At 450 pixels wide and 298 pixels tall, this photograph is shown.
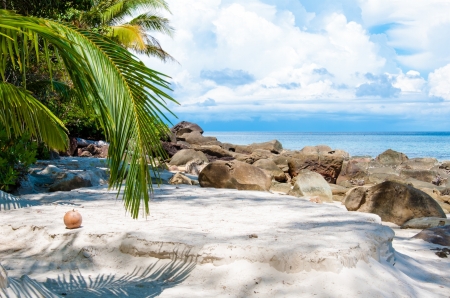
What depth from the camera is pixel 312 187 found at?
11109 mm

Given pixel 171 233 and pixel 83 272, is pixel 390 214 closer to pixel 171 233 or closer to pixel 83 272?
pixel 171 233

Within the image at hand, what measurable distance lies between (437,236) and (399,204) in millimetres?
1915

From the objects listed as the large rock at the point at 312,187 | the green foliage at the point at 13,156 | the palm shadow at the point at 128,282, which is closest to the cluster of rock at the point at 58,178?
the green foliage at the point at 13,156

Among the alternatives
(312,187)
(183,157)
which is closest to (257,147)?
A: (183,157)

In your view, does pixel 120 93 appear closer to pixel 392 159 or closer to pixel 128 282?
pixel 128 282

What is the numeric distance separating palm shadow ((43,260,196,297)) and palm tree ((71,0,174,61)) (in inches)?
481

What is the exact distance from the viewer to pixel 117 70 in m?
3.43

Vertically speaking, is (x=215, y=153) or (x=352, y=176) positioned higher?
(x=215, y=153)

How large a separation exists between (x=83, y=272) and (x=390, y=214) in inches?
226

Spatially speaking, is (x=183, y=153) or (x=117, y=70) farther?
(x=183, y=153)

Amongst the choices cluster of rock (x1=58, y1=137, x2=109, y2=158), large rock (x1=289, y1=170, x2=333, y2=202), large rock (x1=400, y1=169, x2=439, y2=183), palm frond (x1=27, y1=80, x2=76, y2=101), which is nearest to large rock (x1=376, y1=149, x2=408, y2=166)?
large rock (x1=400, y1=169, x2=439, y2=183)

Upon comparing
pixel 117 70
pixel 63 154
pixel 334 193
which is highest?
pixel 117 70

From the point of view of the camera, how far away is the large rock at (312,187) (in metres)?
11.1

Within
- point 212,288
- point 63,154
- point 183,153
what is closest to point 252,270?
point 212,288
